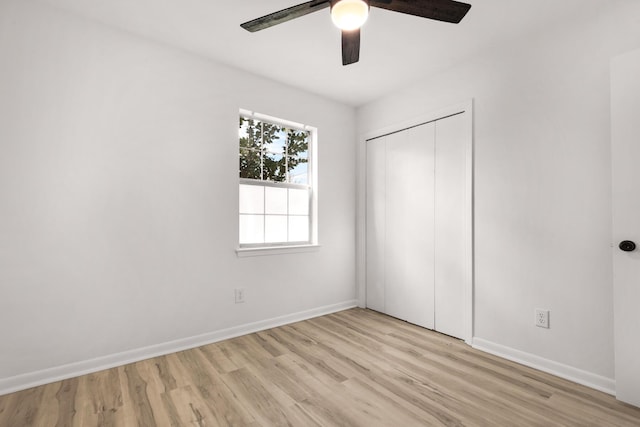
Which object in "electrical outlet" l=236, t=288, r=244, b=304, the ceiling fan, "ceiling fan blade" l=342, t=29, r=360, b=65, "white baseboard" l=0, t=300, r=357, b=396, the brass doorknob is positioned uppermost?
the ceiling fan

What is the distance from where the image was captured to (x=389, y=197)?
3.49 m

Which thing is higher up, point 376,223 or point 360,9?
point 360,9

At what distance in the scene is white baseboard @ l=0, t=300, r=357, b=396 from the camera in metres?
1.98

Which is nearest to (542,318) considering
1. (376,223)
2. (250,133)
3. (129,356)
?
(376,223)

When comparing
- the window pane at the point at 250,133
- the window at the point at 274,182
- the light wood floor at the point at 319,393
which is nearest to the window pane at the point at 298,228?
the window at the point at 274,182

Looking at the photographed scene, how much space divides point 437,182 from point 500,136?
2.20ft

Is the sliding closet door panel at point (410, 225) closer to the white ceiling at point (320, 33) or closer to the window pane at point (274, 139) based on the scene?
the white ceiling at point (320, 33)

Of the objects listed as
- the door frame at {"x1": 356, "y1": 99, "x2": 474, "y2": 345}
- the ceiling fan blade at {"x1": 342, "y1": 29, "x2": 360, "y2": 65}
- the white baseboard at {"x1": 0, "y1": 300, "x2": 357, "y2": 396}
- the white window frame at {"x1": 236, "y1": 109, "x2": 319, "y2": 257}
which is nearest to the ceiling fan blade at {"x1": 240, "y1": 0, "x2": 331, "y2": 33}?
the ceiling fan blade at {"x1": 342, "y1": 29, "x2": 360, "y2": 65}

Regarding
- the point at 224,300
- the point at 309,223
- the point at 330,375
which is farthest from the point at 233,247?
the point at 330,375

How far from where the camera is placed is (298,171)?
351cm

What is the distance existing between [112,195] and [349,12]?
2053 millimetres

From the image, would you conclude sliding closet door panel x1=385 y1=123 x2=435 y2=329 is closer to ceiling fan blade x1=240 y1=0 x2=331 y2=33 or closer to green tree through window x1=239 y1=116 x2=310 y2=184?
green tree through window x1=239 y1=116 x2=310 y2=184

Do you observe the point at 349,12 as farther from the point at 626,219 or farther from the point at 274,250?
the point at 274,250

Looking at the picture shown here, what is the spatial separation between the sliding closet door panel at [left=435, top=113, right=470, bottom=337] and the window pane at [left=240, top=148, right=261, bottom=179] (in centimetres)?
179
